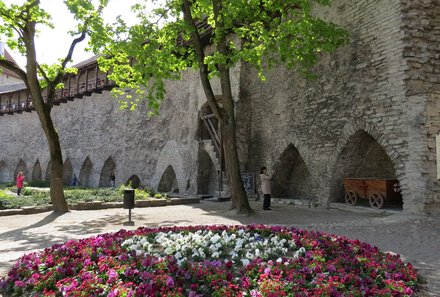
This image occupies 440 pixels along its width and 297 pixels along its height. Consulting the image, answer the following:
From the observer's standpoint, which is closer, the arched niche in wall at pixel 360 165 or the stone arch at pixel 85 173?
Answer: the arched niche in wall at pixel 360 165

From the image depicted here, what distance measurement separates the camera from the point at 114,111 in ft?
93.2

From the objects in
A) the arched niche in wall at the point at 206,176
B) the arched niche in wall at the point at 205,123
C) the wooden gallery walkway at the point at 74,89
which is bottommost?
the arched niche in wall at the point at 206,176

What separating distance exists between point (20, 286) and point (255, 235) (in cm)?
304

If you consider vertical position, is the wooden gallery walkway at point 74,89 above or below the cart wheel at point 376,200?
above

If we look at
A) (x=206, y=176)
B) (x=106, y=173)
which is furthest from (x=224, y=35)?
(x=106, y=173)

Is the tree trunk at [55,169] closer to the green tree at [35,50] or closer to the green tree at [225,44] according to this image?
the green tree at [35,50]

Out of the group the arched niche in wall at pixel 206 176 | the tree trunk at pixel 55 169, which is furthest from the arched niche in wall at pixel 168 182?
the tree trunk at pixel 55 169

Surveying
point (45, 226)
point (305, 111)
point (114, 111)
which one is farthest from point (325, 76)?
point (114, 111)

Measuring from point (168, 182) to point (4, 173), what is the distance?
1074 inches

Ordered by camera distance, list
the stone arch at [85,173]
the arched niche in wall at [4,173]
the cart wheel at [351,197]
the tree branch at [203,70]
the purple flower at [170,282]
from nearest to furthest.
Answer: the purple flower at [170,282]
the tree branch at [203,70]
the cart wheel at [351,197]
the stone arch at [85,173]
the arched niche in wall at [4,173]

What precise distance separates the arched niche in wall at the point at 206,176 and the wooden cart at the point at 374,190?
9.06 meters

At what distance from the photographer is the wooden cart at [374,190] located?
34.3 ft

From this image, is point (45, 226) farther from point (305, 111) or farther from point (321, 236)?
point (305, 111)

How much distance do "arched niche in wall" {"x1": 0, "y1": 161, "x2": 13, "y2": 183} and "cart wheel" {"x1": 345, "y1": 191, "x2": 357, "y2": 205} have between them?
3894 cm
